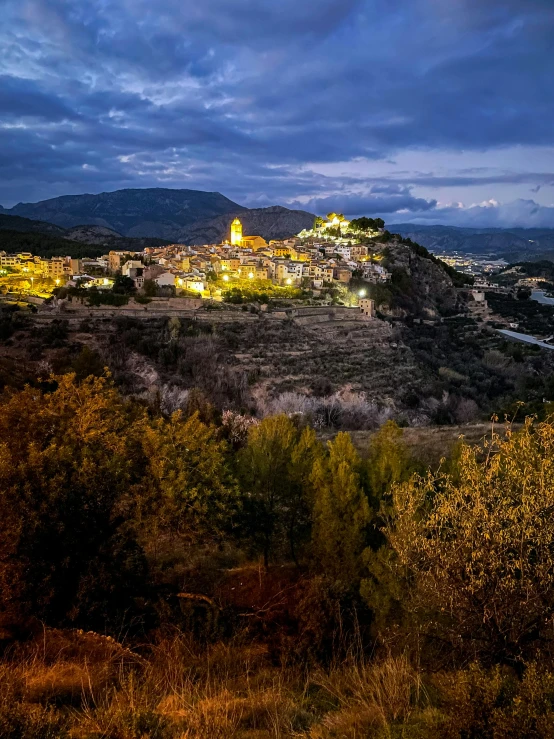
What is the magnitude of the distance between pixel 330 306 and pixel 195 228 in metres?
117

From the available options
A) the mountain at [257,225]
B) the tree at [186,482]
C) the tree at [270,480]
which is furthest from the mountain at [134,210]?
the tree at [186,482]

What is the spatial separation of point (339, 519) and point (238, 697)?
143 inches

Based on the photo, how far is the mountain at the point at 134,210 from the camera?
154000 mm

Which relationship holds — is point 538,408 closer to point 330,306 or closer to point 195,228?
point 330,306

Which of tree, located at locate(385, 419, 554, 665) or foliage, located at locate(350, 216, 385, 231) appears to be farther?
foliage, located at locate(350, 216, 385, 231)

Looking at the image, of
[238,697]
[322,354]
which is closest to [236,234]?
[322,354]

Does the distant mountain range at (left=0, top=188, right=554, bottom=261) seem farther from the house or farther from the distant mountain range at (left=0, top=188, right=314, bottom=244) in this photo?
the house

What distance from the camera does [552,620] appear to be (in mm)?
4227

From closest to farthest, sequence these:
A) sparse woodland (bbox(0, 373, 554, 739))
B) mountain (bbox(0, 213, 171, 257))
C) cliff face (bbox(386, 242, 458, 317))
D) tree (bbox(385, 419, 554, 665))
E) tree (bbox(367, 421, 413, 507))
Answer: sparse woodland (bbox(0, 373, 554, 739))
tree (bbox(385, 419, 554, 665))
tree (bbox(367, 421, 413, 507))
cliff face (bbox(386, 242, 458, 317))
mountain (bbox(0, 213, 171, 257))

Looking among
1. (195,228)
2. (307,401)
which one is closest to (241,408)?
(307,401)

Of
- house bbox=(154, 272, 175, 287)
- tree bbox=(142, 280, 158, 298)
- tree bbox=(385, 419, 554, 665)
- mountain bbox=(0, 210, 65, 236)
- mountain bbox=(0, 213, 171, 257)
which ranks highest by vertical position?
mountain bbox=(0, 210, 65, 236)

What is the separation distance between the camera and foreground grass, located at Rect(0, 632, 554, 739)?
3117 mm

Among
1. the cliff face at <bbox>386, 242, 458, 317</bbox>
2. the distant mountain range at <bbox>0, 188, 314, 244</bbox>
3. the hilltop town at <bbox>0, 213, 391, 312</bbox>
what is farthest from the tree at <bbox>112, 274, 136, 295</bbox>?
the distant mountain range at <bbox>0, 188, 314, 244</bbox>

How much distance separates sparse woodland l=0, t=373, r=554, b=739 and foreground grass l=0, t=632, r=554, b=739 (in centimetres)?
2
